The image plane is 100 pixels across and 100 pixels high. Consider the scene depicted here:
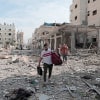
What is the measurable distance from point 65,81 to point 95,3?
43347 millimetres

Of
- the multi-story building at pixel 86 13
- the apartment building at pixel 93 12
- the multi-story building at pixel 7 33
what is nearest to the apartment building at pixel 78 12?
the multi-story building at pixel 86 13

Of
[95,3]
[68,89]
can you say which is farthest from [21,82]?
[95,3]

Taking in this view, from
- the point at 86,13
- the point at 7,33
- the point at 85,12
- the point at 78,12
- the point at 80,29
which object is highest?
the point at 78,12

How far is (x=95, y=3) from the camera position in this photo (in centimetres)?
5391

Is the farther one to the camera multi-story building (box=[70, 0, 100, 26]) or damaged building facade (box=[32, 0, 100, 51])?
multi-story building (box=[70, 0, 100, 26])

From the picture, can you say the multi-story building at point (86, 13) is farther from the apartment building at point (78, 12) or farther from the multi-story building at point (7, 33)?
the multi-story building at point (7, 33)

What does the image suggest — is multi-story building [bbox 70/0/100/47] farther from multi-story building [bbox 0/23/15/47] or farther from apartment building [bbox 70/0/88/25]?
multi-story building [bbox 0/23/15/47]

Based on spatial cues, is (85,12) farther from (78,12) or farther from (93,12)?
(93,12)

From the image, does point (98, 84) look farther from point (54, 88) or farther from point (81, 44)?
point (81, 44)

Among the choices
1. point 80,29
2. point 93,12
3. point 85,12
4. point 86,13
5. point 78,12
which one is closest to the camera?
point 80,29

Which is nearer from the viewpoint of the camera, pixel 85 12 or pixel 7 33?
pixel 85 12

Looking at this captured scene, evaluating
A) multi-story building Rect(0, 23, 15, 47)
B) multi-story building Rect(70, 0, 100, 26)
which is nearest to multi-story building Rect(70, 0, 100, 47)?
multi-story building Rect(70, 0, 100, 26)

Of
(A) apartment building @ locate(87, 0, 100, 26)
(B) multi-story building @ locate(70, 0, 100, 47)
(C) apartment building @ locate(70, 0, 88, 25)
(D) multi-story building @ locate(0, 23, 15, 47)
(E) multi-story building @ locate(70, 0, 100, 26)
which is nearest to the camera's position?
(B) multi-story building @ locate(70, 0, 100, 47)

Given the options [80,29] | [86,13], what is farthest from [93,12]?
[80,29]
